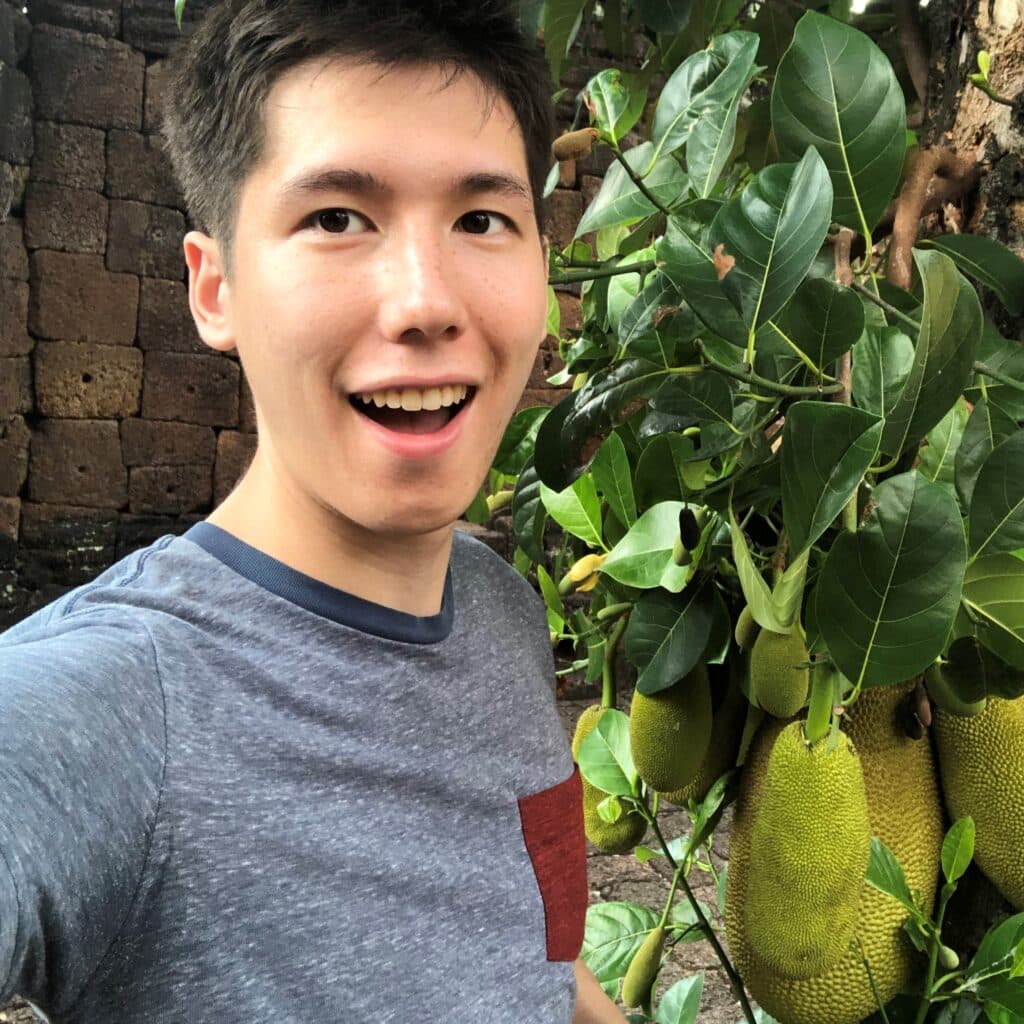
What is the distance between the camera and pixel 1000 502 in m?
0.53

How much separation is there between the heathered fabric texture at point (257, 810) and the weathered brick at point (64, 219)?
4165 mm

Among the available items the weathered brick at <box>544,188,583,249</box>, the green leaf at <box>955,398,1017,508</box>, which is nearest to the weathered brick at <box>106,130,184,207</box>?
the weathered brick at <box>544,188,583,249</box>

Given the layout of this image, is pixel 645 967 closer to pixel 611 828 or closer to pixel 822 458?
pixel 611 828

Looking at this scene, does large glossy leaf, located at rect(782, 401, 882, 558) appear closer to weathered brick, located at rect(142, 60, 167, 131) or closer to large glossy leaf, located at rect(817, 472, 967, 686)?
large glossy leaf, located at rect(817, 472, 967, 686)

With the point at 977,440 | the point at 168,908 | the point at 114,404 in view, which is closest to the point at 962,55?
the point at 977,440

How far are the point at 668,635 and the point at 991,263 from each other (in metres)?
0.31

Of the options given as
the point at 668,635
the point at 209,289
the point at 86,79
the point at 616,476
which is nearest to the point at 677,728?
the point at 668,635

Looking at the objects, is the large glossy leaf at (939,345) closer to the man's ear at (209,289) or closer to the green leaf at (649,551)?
the green leaf at (649,551)

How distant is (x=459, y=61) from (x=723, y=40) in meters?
0.19

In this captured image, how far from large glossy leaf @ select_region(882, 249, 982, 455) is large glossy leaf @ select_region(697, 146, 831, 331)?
5 centimetres

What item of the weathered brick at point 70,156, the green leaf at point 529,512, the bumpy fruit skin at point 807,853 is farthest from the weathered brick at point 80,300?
the bumpy fruit skin at point 807,853

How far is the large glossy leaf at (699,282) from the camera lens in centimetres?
52

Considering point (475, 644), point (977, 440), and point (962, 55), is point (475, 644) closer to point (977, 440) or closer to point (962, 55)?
point (977, 440)

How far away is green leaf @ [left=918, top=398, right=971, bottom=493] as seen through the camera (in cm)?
63
